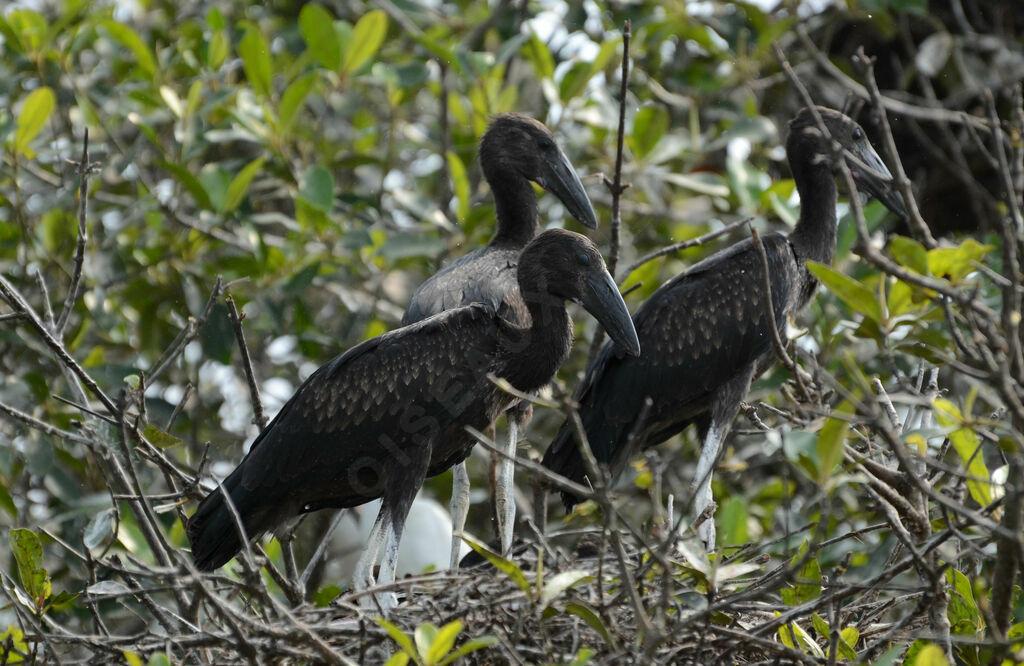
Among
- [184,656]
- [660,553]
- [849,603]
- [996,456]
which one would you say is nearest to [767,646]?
[660,553]

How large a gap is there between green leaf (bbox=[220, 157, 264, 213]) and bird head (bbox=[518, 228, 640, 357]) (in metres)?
1.87

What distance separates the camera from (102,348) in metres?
6.97

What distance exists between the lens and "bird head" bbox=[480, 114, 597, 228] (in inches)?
264

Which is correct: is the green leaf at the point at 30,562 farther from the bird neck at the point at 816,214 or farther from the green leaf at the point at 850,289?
the bird neck at the point at 816,214

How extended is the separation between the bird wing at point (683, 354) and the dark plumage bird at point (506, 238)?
15.1 inches

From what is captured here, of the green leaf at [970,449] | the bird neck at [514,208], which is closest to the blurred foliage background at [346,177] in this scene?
the bird neck at [514,208]

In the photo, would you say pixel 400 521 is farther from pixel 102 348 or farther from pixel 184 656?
pixel 102 348

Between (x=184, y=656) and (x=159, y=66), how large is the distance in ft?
13.8

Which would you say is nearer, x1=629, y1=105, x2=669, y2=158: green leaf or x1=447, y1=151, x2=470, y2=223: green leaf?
x1=447, y1=151, x2=470, y2=223: green leaf

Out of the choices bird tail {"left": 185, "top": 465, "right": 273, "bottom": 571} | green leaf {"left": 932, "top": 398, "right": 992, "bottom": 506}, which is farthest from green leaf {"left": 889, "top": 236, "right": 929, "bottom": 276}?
bird tail {"left": 185, "top": 465, "right": 273, "bottom": 571}

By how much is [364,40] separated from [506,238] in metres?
1.64

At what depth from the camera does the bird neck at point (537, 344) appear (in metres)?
5.58

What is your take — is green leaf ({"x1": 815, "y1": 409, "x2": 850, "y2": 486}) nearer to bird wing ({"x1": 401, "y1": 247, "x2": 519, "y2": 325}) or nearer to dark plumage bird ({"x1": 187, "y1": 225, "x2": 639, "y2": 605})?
dark plumage bird ({"x1": 187, "y1": 225, "x2": 639, "y2": 605})

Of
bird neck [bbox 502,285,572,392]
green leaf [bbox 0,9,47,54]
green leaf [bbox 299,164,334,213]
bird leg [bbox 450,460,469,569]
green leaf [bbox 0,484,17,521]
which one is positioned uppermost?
green leaf [bbox 0,9,47,54]
